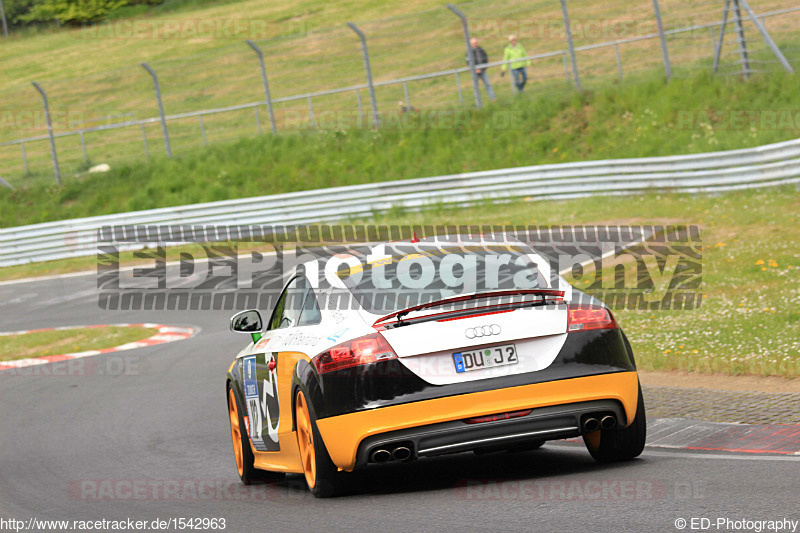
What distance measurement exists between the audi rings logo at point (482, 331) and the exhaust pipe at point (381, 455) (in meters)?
0.78

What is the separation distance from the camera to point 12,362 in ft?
53.3

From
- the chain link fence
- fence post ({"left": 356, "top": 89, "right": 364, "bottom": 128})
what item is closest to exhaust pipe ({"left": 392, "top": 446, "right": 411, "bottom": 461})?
the chain link fence

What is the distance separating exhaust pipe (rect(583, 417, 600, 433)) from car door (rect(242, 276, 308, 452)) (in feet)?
6.50

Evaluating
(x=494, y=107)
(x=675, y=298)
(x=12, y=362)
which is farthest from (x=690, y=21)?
(x=12, y=362)

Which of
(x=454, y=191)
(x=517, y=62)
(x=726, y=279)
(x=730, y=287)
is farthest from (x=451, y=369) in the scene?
(x=517, y=62)

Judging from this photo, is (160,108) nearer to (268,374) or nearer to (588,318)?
(268,374)

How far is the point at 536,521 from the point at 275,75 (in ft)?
105

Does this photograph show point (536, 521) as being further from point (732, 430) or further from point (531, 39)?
point (531, 39)

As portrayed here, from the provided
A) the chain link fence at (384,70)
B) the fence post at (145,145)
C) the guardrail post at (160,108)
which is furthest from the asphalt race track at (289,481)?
the fence post at (145,145)

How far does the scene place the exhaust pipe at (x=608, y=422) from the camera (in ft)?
20.5

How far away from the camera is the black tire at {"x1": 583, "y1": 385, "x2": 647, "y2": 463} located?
6.54 meters

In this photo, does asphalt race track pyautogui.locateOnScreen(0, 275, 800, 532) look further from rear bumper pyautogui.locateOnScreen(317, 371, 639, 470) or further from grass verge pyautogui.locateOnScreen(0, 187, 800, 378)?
grass verge pyautogui.locateOnScreen(0, 187, 800, 378)

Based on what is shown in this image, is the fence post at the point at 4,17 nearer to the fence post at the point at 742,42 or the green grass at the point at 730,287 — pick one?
the fence post at the point at 742,42

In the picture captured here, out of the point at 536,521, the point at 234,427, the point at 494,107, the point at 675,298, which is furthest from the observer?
the point at 494,107
